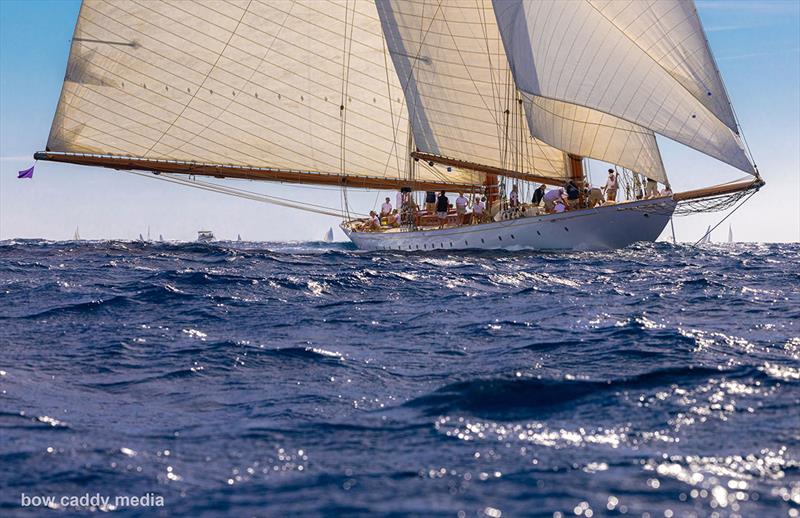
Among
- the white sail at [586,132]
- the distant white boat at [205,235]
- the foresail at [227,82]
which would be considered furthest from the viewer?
the distant white boat at [205,235]

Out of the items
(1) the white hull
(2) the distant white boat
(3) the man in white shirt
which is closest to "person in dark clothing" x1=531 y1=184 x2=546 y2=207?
(3) the man in white shirt

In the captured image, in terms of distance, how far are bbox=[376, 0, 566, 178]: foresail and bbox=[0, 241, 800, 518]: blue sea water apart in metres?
22.4

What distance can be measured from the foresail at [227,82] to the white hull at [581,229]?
8278 mm

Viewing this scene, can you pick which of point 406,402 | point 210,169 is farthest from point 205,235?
point 406,402

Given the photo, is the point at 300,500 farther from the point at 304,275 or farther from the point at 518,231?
the point at 518,231

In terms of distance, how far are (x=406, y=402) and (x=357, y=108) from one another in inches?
1422

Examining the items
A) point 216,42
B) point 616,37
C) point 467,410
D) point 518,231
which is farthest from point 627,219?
point 467,410

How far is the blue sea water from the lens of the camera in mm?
6676

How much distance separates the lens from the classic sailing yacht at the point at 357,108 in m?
39.6

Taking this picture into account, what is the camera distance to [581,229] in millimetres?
39750

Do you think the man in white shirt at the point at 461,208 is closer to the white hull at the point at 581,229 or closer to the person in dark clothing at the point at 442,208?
the person in dark clothing at the point at 442,208

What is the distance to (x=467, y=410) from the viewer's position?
29.8 feet

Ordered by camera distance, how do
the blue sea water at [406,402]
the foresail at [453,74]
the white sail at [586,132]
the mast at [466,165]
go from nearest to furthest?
the blue sea water at [406,402]
the white sail at [586,132]
the foresail at [453,74]
the mast at [466,165]

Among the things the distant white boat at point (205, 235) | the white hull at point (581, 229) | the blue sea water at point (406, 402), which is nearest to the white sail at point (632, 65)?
the white hull at point (581, 229)
